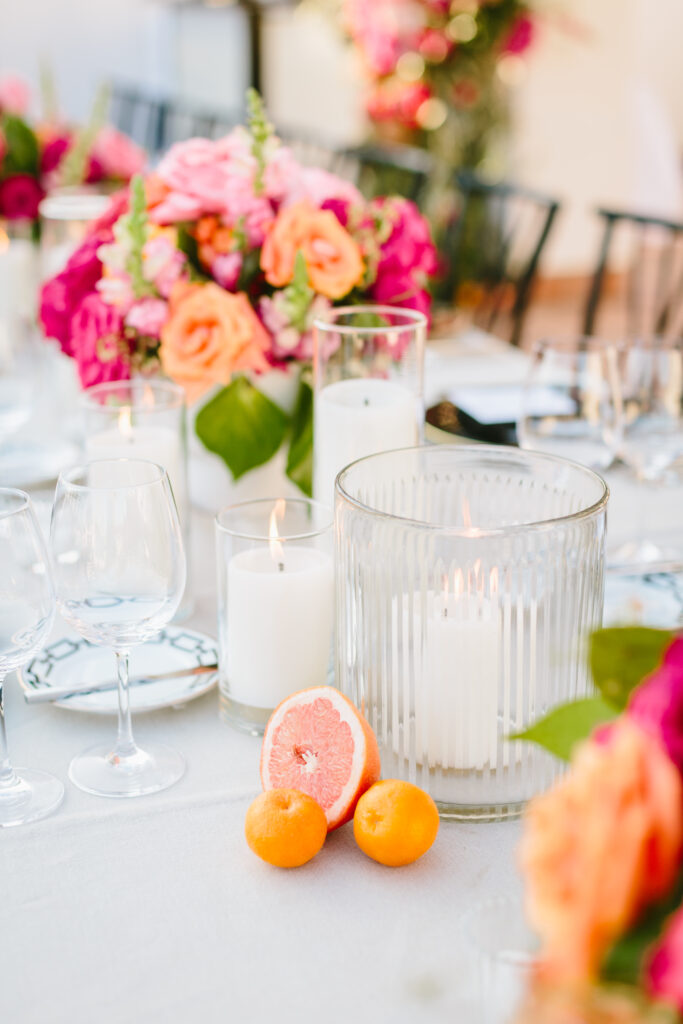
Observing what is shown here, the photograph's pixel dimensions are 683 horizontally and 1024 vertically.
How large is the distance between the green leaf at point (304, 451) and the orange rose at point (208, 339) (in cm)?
7

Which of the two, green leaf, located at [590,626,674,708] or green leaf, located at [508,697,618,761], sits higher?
green leaf, located at [590,626,674,708]

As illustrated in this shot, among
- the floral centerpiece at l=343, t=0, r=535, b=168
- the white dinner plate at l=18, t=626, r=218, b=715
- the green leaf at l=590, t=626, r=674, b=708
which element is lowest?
the white dinner plate at l=18, t=626, r=218, b=715

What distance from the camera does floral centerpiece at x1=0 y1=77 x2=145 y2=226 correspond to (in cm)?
235

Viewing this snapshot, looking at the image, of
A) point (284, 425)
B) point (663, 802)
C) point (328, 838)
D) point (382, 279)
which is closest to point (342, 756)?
point (328, 838)

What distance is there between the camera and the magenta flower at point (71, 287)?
1289 mm

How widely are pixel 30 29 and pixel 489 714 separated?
20.8ft

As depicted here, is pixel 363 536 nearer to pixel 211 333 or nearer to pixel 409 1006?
pixel 409 1006

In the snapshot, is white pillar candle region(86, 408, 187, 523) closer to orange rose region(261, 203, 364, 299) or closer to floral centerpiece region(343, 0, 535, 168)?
orange rose region(261, 203, 364, 299)

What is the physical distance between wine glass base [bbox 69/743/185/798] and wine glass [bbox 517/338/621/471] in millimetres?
546

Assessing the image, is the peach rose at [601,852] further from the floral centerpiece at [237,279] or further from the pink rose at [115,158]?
the pink rose at [115,158]

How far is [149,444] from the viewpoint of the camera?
3.60ft

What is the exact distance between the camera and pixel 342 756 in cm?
74

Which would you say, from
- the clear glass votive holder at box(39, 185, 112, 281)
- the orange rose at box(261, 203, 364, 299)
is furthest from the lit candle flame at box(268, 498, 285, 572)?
the clear glass votive holder at box(39, 185, 112, 281)

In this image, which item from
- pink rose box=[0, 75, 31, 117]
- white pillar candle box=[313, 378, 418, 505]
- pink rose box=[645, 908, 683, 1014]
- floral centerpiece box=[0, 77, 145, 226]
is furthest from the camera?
pink rose box=[0, 75, 31, 117]
